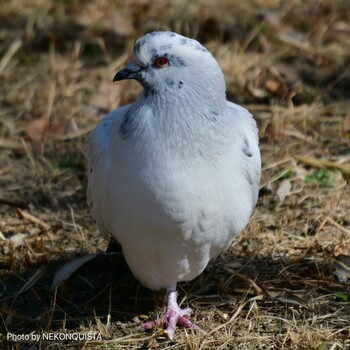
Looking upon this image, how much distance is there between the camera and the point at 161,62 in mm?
3873

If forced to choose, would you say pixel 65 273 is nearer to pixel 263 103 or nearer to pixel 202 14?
pixel 263 103

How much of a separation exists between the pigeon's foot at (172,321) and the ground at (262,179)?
0.06m

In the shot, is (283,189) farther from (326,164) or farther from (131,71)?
(131,71)

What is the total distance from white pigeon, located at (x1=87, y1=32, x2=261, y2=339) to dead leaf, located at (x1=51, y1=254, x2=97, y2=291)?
676 millimetres

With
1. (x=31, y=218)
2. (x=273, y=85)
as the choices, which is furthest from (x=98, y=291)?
(x=273, y=85)

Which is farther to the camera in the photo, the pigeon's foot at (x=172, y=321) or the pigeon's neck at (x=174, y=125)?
the pigeon's foot at (x=172, y=321)

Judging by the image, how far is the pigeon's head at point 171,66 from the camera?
386 centimetres

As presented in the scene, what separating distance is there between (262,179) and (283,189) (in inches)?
7.2

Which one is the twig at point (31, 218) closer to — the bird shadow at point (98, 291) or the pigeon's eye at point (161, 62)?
the bird shadow at point (98, 291)

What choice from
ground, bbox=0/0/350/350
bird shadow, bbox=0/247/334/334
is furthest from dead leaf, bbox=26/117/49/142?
bird shadow, bbox=0/247/334/334

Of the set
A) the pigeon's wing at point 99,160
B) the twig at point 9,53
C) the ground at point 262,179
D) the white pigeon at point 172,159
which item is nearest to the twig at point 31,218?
the ground at point 262,179

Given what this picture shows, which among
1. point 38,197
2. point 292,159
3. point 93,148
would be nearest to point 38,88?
point 38,197

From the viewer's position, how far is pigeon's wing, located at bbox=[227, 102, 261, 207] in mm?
4227

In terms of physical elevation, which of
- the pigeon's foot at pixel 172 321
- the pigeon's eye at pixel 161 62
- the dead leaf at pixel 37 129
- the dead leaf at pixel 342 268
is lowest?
the dead leaf at pixel 37 129
